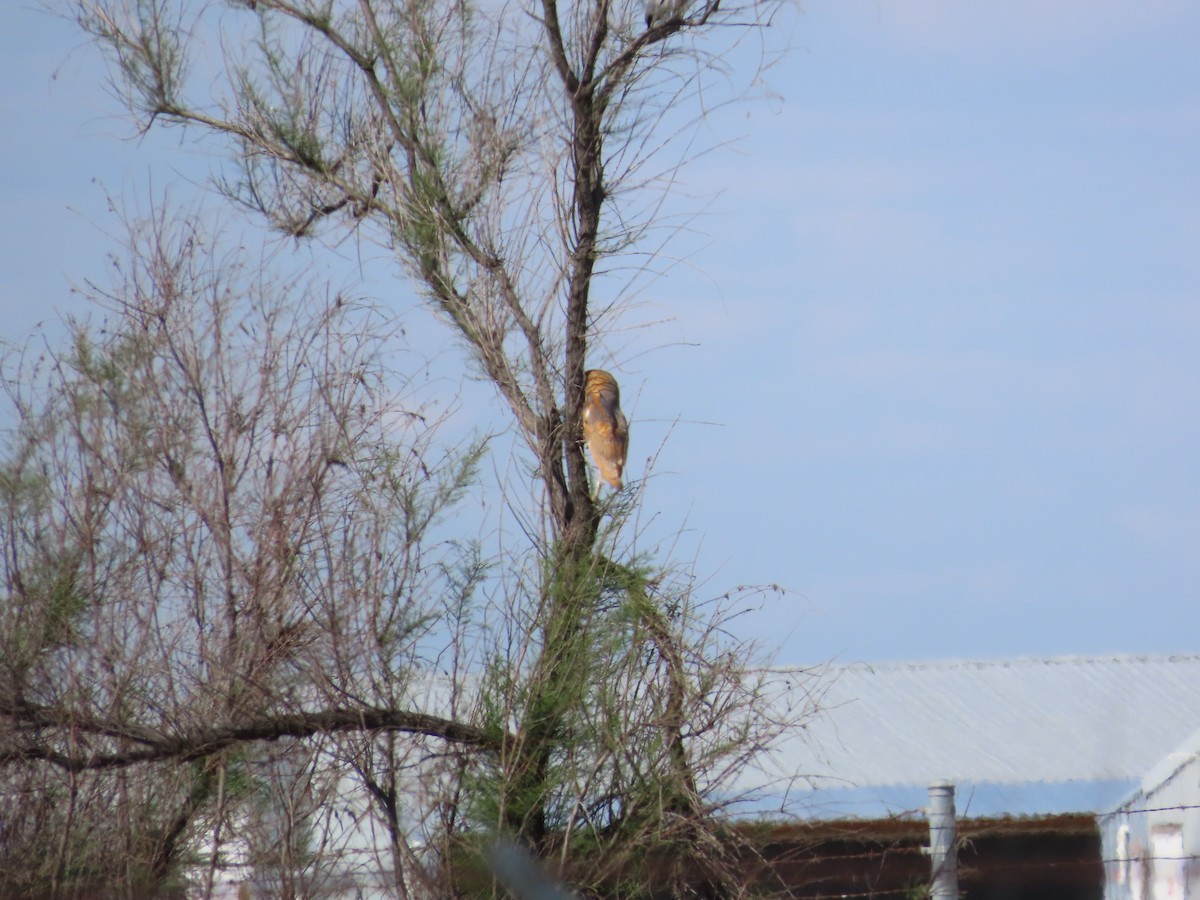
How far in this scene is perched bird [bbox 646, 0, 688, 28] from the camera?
18.9 feet

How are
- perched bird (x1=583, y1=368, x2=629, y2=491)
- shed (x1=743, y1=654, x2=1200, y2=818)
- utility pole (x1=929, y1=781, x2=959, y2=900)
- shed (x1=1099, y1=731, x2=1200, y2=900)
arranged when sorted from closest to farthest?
utility pole (x1=929, y1=781, x2=959, y2=900)
perched bird (x1=583, y1=368, x2=629, y2=491)
shed (x1=1099, y1=731, x2=1200, y2=900)
shed (x1=743, y1=654, x2=1200, y2=818)

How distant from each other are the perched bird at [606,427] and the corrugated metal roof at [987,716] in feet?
22.3

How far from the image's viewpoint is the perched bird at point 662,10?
18.9 feet

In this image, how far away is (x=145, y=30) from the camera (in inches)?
279

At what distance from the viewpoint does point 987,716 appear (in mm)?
15258

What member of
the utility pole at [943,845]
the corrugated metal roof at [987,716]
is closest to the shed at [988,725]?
the corrugated metal roof at [987,716]

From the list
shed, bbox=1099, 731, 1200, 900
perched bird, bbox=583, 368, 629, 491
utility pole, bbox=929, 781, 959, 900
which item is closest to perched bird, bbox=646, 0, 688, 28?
perched bird, bbox=583, 368, 629, 491

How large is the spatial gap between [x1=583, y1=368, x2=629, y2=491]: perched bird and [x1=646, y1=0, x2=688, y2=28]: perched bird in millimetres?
1383

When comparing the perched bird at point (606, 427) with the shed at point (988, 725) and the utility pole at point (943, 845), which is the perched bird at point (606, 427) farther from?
the shed at point (988, 725)

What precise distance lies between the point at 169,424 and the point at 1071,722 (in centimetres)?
1050

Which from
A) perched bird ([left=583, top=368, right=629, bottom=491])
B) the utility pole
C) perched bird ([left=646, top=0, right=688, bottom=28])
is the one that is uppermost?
perched bird ([left=646, top=0, right=688, bottom=28])

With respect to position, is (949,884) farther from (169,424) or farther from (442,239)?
(169,424)

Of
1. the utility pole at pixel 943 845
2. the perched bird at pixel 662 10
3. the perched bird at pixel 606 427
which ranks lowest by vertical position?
the utility pole at pixel 943 845

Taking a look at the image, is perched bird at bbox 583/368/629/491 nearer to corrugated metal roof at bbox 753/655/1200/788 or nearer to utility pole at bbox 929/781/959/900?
utility pole at bbox 929/781/959/900
